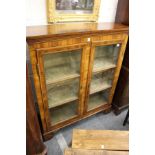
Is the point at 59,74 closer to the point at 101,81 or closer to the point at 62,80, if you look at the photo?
the point at 62,80

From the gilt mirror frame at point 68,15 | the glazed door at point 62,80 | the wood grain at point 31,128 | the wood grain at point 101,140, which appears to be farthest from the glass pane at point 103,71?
the wood grain at point 31,128

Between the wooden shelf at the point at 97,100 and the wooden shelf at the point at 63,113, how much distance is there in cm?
22

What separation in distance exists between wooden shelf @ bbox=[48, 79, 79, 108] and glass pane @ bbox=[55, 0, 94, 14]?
2.30ft

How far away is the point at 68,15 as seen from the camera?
1318 mm

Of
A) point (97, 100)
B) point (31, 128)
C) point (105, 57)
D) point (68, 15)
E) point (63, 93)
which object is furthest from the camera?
point (97, 100)

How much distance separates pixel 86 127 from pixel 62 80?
799 mm

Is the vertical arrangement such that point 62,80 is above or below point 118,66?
below

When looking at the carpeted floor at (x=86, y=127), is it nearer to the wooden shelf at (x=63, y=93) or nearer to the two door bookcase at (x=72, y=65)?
the two door bookcase at (x=72, y=65)

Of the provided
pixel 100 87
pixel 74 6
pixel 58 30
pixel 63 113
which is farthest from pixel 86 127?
pixel 74 6

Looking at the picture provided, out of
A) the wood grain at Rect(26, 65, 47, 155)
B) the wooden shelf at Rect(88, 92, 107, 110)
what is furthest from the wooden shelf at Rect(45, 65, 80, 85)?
the wooden shelf at Rect(88, 92, 107, 110)

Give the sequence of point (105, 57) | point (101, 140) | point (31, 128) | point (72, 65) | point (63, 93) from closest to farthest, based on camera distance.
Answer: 1. point (31, 128)
2. point (101, 140)
3. point (72, 65)
4. point (63, 93)
5. point (105, 57)

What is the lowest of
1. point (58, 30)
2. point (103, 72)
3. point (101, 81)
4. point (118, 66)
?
point (101, 81)
